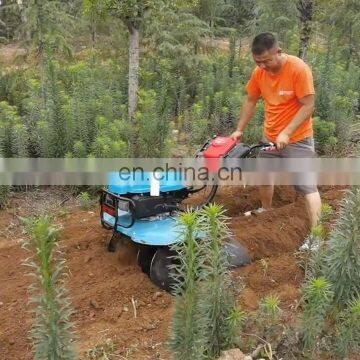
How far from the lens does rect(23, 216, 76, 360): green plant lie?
2234 mm

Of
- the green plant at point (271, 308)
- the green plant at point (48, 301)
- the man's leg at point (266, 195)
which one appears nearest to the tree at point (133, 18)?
the man's leg at point (266, 195)

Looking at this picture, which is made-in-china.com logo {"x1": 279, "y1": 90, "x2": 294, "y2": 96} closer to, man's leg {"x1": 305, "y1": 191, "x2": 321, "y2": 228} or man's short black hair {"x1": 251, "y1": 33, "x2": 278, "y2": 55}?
man's short black hair {"x1": 251, "y1": 33, "x2": 278, "y2": 55}

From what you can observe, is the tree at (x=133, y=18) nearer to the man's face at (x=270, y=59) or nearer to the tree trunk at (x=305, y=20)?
the tree trunk at (x=305, y=20)

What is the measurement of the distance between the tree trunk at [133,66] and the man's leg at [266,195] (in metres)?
2.38

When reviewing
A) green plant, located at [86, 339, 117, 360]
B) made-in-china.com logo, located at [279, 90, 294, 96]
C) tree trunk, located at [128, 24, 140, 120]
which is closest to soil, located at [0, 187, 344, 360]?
green plant, located at [86, 339, 117, 360]

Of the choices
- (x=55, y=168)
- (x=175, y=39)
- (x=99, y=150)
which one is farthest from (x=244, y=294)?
(x=175, y=39)

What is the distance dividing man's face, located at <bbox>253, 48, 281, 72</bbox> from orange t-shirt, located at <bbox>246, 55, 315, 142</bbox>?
9 centimetres

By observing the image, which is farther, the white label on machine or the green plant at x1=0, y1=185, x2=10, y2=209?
the green plant at x1=0, y1=185, x2=10, y2=209

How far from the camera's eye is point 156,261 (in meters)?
3.94

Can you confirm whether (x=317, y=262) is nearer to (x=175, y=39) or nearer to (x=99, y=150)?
(x=99, y=150)

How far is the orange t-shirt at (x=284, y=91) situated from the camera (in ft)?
14.8

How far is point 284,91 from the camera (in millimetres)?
4676

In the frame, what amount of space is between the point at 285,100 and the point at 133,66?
9.90ft

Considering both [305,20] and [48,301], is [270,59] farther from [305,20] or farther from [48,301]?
[305,20]
